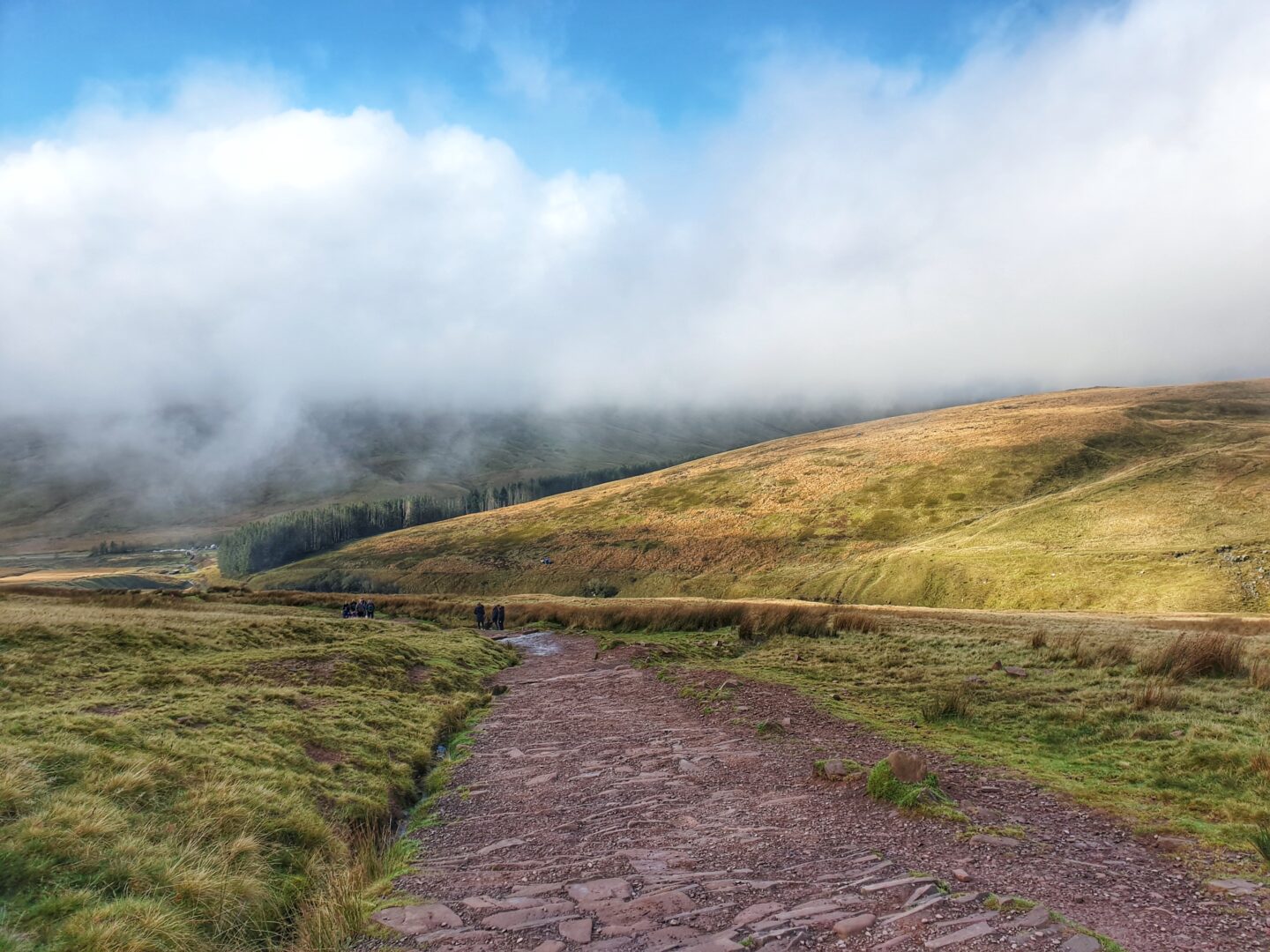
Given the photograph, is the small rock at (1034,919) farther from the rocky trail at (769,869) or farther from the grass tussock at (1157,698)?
the grass tussock at (1157,698)

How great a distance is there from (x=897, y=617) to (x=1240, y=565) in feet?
106

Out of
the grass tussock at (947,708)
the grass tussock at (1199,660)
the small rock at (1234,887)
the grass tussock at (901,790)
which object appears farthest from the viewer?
the grass tussock at (1199,660)

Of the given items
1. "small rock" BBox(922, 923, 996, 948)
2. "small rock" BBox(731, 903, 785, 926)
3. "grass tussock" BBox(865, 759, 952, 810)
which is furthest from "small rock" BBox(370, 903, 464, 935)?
"grass tussock" BBox(865, 759, 952, 810)

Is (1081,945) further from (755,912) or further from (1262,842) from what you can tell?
(1262,842)

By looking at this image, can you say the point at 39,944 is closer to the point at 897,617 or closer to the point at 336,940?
the point at 336,940

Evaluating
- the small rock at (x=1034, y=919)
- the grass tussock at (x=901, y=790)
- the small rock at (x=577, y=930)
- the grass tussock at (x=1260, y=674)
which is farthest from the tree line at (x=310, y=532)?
the small rock at (x=1034, y=919)

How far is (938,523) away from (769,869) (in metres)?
83.2

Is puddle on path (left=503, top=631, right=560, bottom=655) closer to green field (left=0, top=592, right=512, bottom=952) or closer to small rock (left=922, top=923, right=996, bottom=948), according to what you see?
green field (left=0, top=592, right=512, bottom=952)

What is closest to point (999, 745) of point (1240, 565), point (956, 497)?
point (1240, 565)

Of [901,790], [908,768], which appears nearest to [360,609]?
[908,768]

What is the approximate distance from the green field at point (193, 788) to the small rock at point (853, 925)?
16.3 feet

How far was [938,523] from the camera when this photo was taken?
83.2 m

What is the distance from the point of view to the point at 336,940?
695cm

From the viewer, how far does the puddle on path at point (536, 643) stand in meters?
34.8
